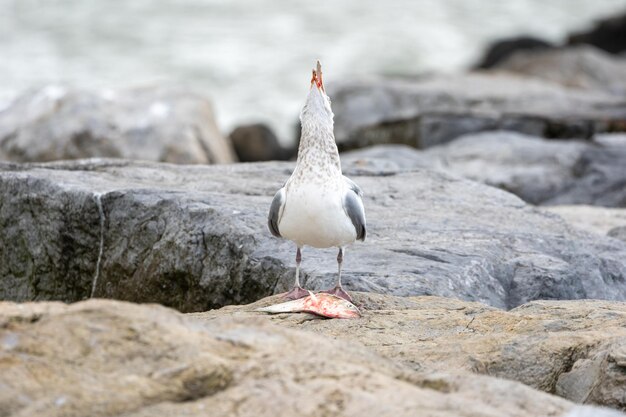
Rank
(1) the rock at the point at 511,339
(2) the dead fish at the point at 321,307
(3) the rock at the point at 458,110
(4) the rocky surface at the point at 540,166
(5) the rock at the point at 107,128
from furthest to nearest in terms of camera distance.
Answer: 1. (3) the rock at the point at 458,110
2. (5) the rock at the point at 107,128
3. (4) the rocky surface at the point at 540,166
4. (2) the dead fish at the point at 321,307
5. (1) the rock at the point at 511,339

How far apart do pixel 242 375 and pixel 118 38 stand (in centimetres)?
2574

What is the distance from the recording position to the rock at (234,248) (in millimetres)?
6516

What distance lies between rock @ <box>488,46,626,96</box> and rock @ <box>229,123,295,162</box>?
529cm

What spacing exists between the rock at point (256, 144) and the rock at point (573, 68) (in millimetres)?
5290

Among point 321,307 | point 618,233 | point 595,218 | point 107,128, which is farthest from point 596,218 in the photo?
point 107,128

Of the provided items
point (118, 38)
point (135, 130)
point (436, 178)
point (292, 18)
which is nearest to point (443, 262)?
point (436, 178)

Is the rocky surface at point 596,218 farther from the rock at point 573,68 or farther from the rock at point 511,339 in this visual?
the rock at point 573,68

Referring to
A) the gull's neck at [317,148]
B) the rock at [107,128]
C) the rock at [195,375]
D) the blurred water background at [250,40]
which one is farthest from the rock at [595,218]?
the blurred water background at [250,40]

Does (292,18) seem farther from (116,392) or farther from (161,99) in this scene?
(116,392)

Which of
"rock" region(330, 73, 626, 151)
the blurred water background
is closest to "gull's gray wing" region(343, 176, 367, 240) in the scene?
"rock" region(330, 73, 626, 151)

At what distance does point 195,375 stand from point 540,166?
8256 mm

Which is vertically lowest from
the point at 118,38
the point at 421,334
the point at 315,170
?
the point at 421,334

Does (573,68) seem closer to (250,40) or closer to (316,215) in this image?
(250,40)

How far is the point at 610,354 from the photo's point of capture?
14.0ft
